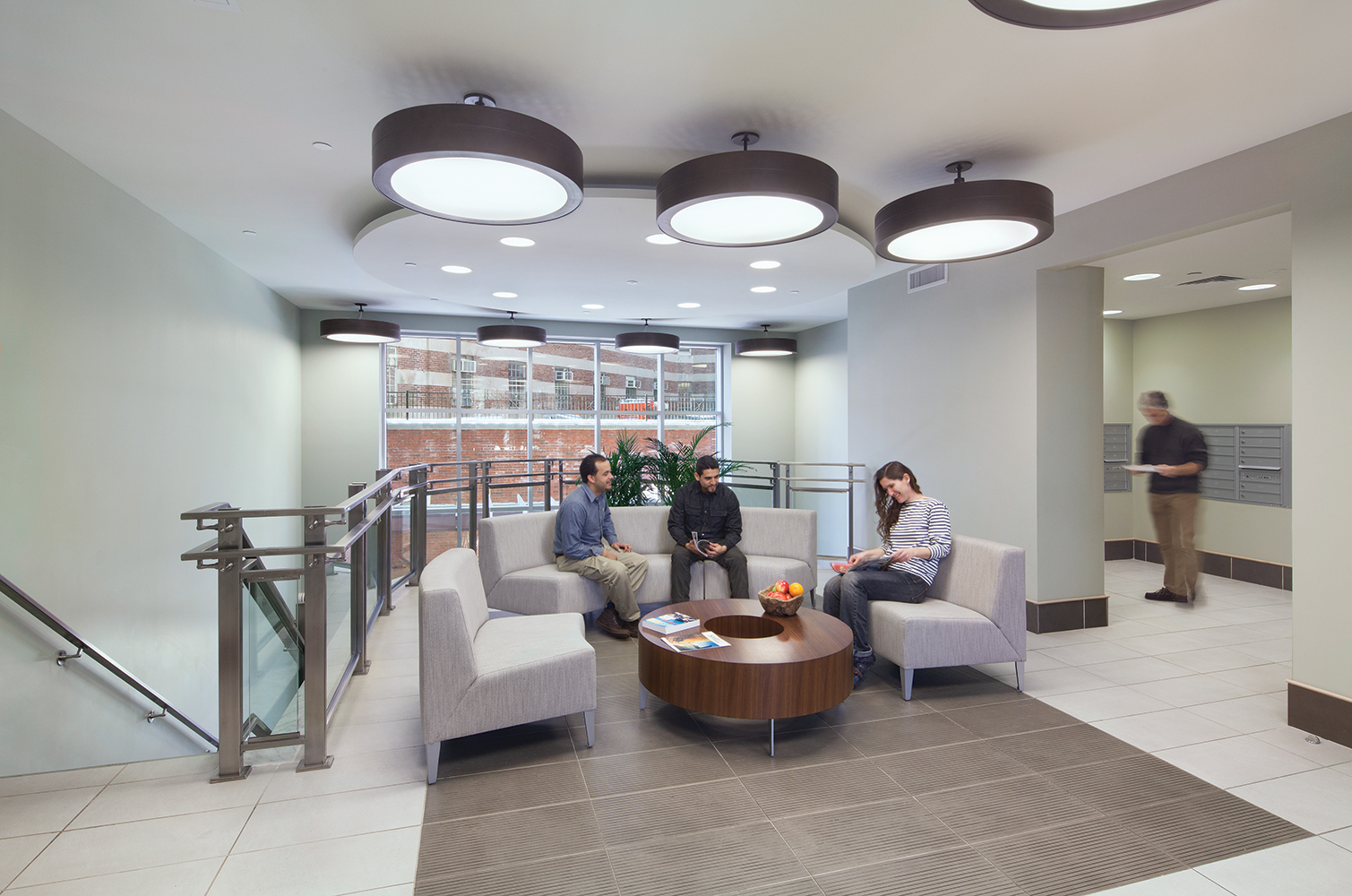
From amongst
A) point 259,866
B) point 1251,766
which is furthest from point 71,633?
point 1251,766

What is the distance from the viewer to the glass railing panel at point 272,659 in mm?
3000

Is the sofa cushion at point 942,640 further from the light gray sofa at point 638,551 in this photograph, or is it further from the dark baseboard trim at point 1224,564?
the dark baseboard trim at point 1224,564

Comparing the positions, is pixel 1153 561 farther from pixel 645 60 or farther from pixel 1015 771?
pixel 645 60

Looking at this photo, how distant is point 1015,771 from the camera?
2.96 m

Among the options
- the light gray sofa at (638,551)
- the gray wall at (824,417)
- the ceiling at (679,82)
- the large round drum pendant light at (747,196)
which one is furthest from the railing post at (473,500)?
the gray wall at (824,417)

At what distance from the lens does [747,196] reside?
3154 millimetres

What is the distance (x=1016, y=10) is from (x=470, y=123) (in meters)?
1.89

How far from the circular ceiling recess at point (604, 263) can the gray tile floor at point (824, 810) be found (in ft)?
8.53

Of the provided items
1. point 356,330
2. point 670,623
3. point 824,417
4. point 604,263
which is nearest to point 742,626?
point 670,623

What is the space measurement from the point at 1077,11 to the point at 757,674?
260 cm

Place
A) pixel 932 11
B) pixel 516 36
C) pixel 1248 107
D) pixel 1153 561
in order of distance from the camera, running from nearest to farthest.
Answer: pixel 932 11 < pixel 516 36 < pixel 1248 107 < pixel 1153 561

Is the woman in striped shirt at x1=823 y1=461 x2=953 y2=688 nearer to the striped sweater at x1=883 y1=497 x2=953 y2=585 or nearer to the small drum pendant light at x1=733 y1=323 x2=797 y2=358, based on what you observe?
the striped sweater at x1=883 y1=497 x2=953 y2=585

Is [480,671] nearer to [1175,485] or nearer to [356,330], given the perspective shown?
[1175,485]

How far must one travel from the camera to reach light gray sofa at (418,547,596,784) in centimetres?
286
